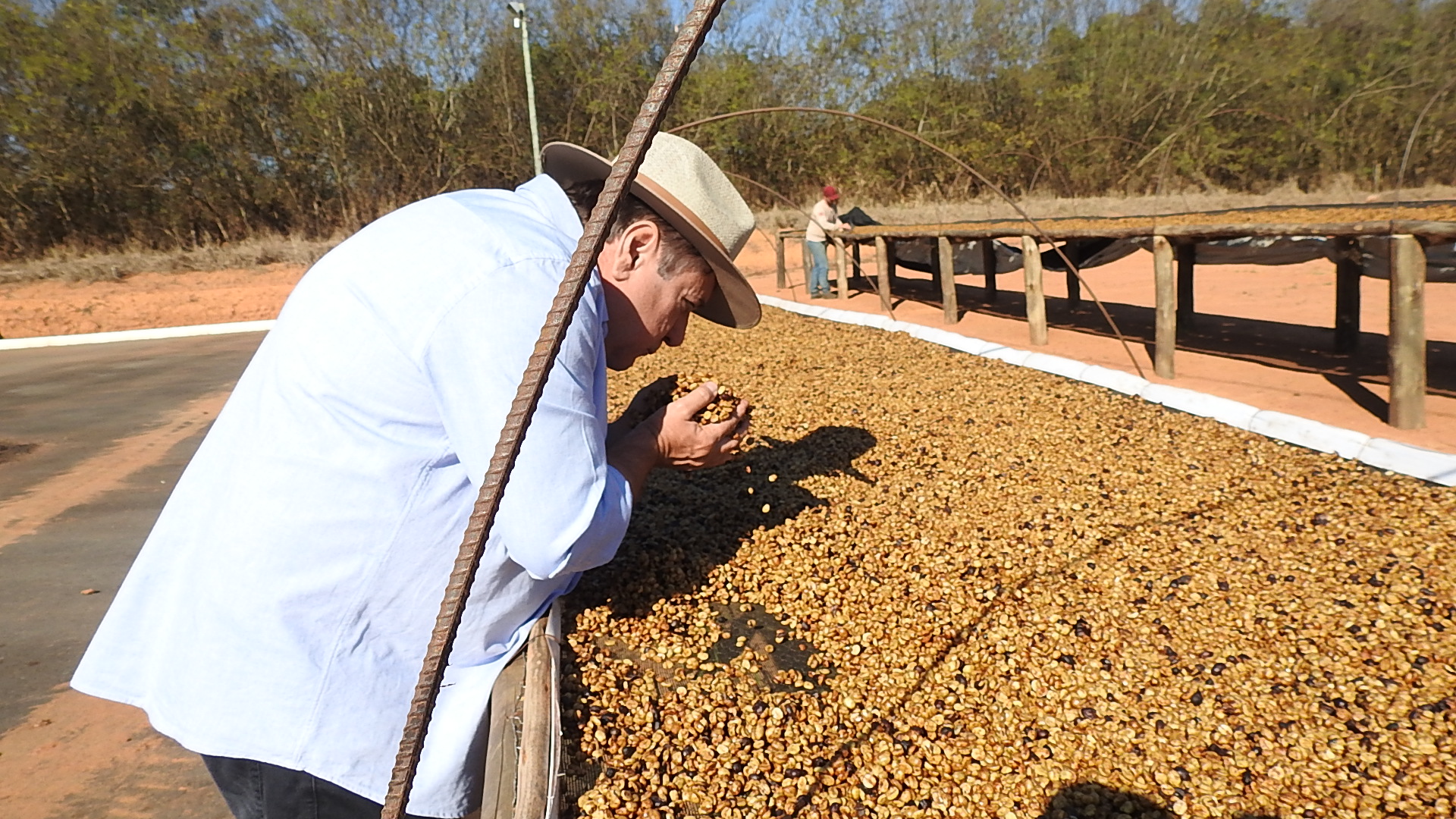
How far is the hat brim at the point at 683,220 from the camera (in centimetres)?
140

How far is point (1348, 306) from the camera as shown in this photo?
5375mm

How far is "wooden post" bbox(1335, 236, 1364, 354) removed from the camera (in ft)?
17.2

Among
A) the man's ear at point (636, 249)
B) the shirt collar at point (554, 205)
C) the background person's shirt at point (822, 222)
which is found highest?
the shirt collar at point (554, 205)

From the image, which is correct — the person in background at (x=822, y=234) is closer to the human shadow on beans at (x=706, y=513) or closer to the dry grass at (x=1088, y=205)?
the dry grass at (x=1088, y=205)

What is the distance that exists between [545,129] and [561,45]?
2.10 m

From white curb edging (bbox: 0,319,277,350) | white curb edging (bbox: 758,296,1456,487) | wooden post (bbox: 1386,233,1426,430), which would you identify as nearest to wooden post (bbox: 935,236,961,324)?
white curb edging (bbox: 758,296,1456,487)

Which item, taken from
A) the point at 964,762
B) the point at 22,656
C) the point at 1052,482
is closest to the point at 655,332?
the point at 964,762

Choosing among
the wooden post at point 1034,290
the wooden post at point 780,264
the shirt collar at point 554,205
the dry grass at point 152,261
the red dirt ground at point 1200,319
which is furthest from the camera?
the dry grass at point 152,261

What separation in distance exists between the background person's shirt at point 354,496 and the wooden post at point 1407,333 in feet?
13.4

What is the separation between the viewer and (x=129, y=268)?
52.4 feet

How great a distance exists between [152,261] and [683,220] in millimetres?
19006

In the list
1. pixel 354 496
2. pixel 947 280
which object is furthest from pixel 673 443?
pixel 947 280

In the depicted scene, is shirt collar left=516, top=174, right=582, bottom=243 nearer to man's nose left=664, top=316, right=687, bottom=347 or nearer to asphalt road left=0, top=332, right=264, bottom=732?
man's nose left=664, top=316, right=687, bottom=347

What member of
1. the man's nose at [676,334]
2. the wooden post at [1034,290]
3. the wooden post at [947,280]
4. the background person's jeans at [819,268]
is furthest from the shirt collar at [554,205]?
the background person's jeans at [819,268]
